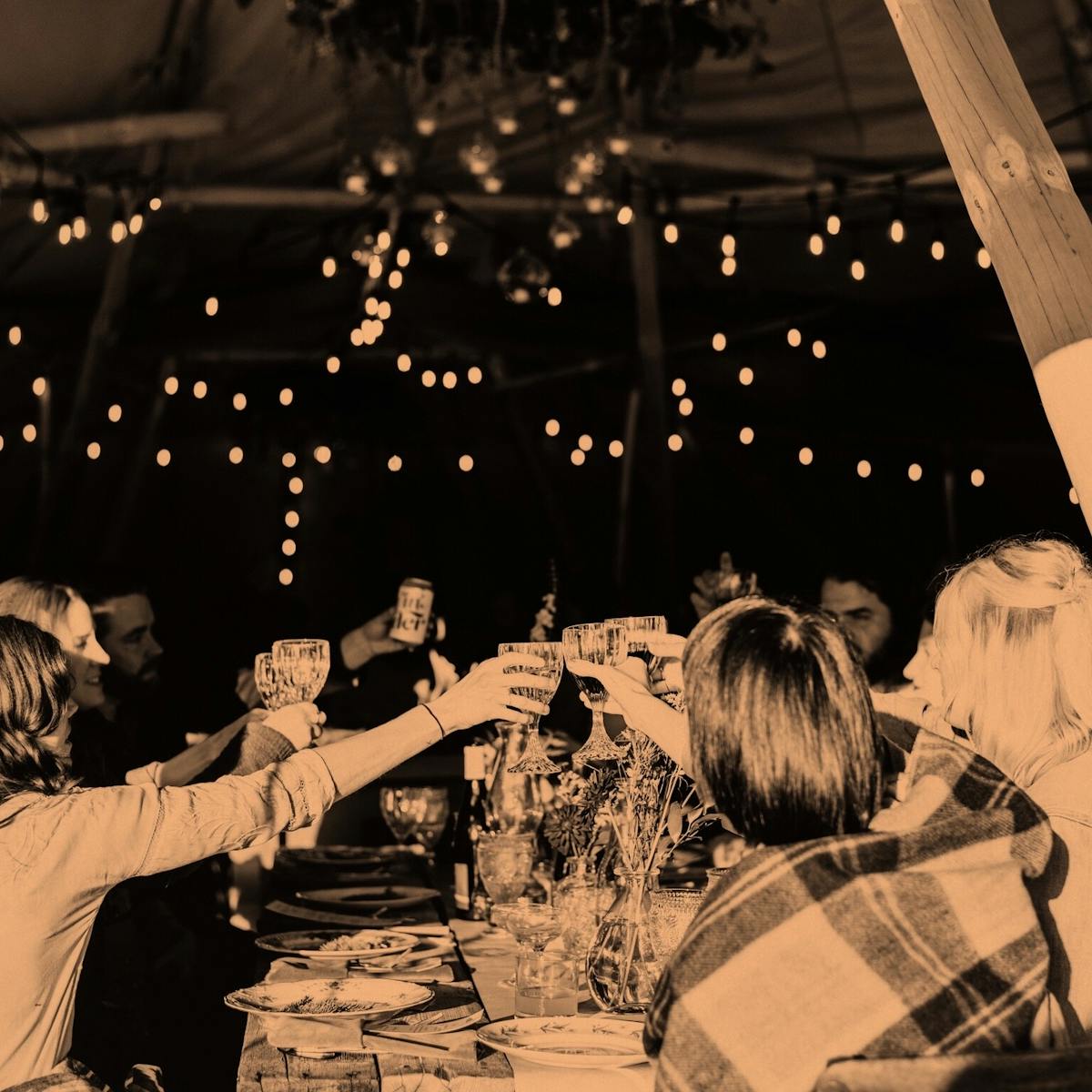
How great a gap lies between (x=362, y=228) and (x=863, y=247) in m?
2.38

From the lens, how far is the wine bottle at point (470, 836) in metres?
2.90

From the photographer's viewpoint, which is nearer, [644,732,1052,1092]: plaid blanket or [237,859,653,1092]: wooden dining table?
[644,732,1052,1092]: plaid blanket

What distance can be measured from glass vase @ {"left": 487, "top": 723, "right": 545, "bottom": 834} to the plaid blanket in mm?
1616

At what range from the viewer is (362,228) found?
604 centimetres

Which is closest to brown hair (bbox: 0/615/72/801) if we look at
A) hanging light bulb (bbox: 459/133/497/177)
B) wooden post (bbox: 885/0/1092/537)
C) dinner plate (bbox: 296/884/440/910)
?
dinner plate (bbox: 296/884/440/910)

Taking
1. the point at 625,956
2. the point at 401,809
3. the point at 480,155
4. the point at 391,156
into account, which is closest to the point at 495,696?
the point at 625,956

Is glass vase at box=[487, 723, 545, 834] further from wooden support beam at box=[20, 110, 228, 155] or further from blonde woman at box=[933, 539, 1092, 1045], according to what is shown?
wooden support beam at box=[20, 110, 228, 155]

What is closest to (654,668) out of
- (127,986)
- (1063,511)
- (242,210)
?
(127,986)

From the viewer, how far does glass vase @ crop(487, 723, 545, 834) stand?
2.95 metres

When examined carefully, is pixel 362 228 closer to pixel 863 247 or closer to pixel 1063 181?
pixel 863 247

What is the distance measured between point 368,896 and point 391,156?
326 cm

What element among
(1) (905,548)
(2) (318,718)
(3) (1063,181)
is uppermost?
(3) (1063,181)

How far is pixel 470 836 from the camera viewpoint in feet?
9.73

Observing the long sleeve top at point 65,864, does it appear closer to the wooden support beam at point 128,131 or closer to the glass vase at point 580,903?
the glass vase at point 580,903
